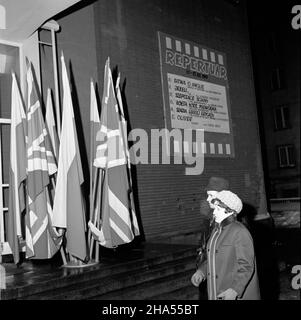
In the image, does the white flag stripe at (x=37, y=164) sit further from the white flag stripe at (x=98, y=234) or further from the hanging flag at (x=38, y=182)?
the white flag stripe at (x=98, y=234)

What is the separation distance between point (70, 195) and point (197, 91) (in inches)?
206

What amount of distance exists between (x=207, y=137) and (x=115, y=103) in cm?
434

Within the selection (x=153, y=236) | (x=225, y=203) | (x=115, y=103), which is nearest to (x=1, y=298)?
(x=225, y=203)

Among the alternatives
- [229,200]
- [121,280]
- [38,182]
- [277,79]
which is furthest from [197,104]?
[277,79]

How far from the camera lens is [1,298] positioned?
3.85 meters

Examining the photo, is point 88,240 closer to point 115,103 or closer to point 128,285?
point 128,285

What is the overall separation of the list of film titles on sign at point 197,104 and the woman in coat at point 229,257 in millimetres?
→ 5269

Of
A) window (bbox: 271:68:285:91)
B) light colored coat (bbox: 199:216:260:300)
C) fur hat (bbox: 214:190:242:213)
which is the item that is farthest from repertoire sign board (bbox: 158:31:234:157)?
window (bbox: 271:68:285:91)

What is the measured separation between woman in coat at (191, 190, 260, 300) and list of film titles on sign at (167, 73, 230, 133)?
527cm

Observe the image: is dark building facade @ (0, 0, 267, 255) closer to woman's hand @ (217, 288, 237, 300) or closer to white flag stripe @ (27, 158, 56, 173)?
white flag stripe @ (27, 158, 56, 173)

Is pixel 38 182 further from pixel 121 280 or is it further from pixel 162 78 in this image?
pixel 162 78

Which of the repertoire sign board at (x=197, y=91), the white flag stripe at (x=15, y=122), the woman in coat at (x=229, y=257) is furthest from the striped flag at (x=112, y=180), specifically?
the repertoire sign board at (x=197, y=91)

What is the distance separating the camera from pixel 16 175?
5035 mm

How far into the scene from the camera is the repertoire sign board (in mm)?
8594
